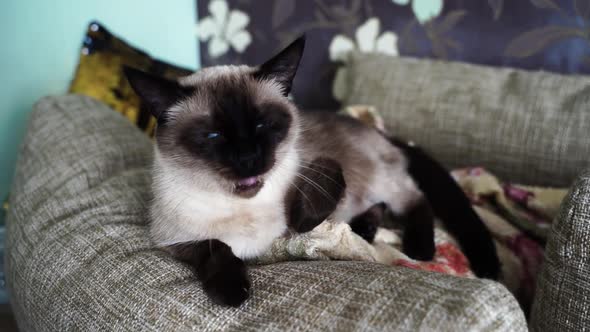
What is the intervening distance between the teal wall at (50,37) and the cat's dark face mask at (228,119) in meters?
1.21

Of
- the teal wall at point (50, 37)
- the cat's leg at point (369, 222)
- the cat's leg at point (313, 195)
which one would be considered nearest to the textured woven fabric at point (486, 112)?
the cat's leg at point (369, 222)

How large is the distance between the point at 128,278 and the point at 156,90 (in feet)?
1.35

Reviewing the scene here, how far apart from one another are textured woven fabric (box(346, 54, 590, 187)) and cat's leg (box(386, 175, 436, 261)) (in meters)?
0.44

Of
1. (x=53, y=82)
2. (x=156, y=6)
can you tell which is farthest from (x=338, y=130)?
(x=53, y=82)

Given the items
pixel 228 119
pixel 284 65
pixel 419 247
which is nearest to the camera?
pixel 228 119

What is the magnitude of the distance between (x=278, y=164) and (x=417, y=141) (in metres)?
1.02

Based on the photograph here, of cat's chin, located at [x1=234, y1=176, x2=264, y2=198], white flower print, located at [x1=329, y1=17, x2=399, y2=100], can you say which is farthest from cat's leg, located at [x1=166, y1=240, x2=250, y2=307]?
white flower print, located at [x1=329, y1=17, x2=399, y2=100]

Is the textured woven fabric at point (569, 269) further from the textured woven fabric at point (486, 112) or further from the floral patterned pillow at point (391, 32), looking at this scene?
the floral patterned pillow at point (391, 32)

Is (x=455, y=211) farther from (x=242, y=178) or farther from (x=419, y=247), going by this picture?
(x=242, y=178)

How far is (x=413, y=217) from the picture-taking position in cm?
145

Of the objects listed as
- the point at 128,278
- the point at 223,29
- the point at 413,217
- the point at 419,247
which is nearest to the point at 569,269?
the point at 419,247

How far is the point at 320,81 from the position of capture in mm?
2275

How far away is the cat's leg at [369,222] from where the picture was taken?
1.36 metres

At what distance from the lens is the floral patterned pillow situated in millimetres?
1887
